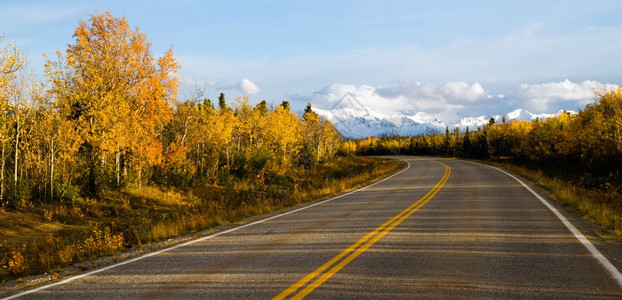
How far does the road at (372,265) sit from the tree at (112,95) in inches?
616

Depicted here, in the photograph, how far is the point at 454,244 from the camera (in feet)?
24.6

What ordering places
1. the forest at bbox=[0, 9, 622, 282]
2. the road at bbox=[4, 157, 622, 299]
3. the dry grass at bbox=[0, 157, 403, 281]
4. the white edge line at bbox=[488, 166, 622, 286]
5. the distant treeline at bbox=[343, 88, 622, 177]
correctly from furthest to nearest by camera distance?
the distant treeline at bbox=[343, 88, 622, 177]
the forest at bbox=[0, 9, 622, 282]
the dry grass at bbox=[0, 157, 403, 281]
the white edge line at bbox=[488, 166, 622, 286]
the road at bbox=[4, 157, 622, 299]

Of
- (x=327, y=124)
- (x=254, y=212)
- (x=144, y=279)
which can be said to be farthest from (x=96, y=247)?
(x=327, y=124)

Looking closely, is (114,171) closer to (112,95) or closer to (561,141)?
(112,95)

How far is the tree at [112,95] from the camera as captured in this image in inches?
827

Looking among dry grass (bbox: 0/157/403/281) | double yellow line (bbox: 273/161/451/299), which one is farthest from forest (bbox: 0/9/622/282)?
double yellow line (bbox: 273/161/451/299)

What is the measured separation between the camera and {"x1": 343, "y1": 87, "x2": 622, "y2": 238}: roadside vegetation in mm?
13516

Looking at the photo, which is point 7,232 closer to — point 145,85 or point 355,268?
point 145,85

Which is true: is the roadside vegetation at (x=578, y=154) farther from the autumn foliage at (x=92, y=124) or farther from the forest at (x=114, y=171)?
the autumn foliage at (x=92, y=124)

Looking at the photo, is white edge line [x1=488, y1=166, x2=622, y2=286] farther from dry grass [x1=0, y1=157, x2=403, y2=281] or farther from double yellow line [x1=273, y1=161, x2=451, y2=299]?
dry grass [x1=0, y1=157, x2=403, y2=281]

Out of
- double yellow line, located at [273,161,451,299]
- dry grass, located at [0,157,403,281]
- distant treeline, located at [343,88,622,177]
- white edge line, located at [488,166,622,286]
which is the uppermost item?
distant treeline, located at [343,88,622,177]

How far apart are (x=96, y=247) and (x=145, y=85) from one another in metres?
18.9

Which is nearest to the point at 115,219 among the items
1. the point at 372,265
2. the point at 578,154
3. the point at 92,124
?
the point at 92,124

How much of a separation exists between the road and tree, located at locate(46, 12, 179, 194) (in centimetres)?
1565
